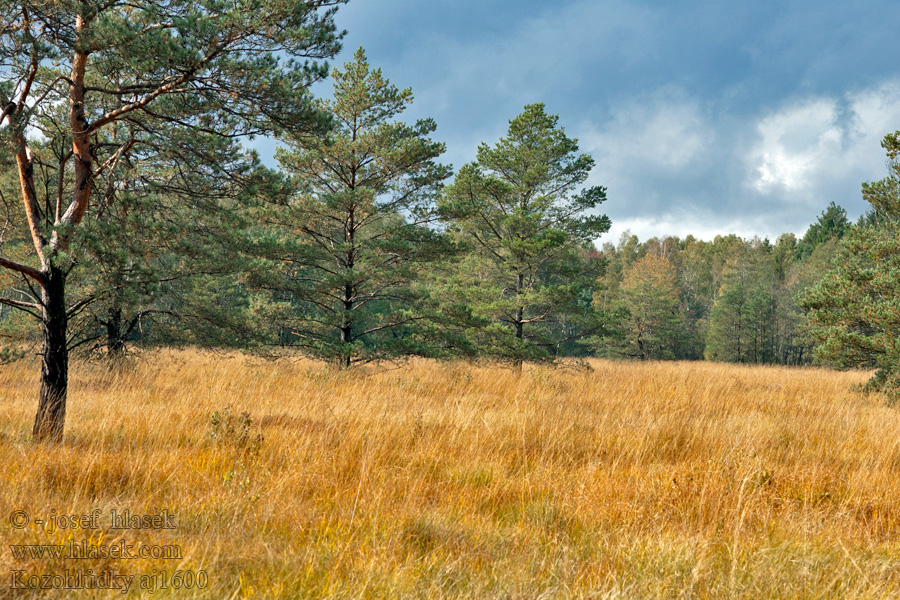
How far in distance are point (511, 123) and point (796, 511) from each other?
11742 mm

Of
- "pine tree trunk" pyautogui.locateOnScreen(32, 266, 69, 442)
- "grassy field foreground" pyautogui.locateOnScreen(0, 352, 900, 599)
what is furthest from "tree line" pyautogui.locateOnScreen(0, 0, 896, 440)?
"grassy field foreground" pyautogui.locateOnScreen(0, 352, 900, 599)

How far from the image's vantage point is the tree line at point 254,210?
4.48 m

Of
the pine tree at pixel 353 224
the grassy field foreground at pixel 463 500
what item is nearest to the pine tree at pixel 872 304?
the grassy field foreground at pixel 463 500

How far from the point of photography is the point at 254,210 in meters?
9.58

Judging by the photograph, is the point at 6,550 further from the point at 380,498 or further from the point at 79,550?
the point at 380,498

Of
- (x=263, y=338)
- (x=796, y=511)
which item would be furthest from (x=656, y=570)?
(x=263, y=338)

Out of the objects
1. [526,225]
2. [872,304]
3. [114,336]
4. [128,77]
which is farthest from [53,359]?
[872,304]

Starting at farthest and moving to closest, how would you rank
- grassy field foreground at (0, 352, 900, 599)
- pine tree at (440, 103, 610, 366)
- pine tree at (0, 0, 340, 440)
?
pine tree at (440, 103, 610, 366), pine tree at (0, 0, 340, 440), grassy field foreground at (0, 352, 900, 599)

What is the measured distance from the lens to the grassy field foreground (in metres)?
2.29

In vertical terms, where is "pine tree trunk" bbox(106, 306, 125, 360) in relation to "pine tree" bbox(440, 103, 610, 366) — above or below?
below

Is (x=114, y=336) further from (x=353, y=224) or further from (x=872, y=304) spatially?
(x=872, y=304)

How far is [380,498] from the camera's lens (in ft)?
10.3

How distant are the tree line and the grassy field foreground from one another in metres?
1.69

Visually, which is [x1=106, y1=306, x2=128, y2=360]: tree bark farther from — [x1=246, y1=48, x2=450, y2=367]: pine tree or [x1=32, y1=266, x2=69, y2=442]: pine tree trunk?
[x1=32, y1=266, x2=69, y2=442]: pine tree trunk
